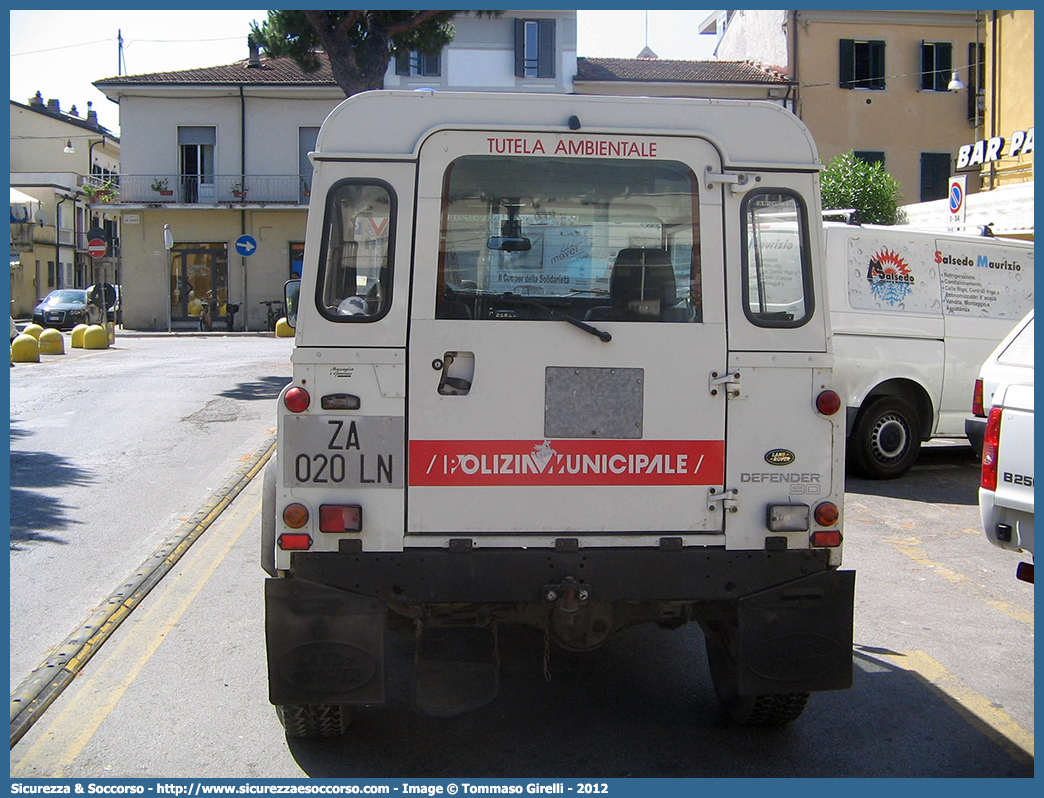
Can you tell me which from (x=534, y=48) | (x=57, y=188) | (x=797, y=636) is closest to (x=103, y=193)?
(x=57, y=188)

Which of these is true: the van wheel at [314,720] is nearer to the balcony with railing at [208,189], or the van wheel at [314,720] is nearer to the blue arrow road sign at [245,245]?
the blue arrow road sign at [245,245]

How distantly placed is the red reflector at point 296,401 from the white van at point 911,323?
6.88 meters

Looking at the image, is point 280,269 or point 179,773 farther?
point 280,269

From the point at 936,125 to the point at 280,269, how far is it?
22585mm

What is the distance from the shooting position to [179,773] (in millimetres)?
4188

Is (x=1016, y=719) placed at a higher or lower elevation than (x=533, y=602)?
lower

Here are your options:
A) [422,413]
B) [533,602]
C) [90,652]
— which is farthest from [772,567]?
[90,652]

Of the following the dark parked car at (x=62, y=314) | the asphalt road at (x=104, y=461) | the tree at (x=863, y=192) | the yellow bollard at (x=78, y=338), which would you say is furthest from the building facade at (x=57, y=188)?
the tree at (x=863, y=192)

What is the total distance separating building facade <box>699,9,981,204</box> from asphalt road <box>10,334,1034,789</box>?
30.2 m

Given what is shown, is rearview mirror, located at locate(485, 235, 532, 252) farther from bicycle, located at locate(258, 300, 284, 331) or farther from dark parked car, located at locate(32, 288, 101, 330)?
dark parked car, located at locate(32, 288, 101, 330)

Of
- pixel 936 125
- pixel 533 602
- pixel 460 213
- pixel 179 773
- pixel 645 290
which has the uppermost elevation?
pixel 936 125

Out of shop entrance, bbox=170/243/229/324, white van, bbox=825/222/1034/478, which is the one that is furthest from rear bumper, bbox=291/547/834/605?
shop entrance, bbox=170/243/229/324

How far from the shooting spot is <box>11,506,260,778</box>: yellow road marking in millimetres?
4391

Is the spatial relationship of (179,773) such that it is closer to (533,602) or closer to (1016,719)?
(533,602)
